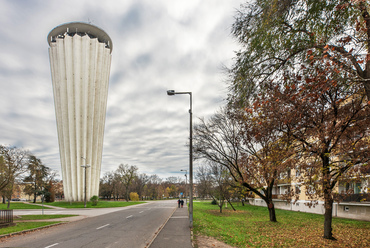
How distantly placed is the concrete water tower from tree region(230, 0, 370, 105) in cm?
5074

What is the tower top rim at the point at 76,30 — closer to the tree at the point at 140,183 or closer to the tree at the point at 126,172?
the tree at the point at 126,172

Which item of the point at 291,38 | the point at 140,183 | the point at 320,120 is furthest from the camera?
the point at 140,183

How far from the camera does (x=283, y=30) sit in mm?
6516

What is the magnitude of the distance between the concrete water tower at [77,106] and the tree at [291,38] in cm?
5074

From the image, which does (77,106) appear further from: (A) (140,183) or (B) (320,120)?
(A) (140,183)

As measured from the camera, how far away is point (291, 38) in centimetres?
649

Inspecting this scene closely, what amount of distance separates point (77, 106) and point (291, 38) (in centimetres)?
5216

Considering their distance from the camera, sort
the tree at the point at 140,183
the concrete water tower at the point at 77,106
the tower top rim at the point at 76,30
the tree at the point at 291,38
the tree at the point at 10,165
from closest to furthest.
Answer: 1. the tree at the point at 291,38
2. the tree at the point at 10,165
3. the concrete water tower at the point at 77,106
4. the tower top rim at the point at 76,30
5. the tree at the point at 140,183

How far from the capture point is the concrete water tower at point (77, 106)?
51.2 meters

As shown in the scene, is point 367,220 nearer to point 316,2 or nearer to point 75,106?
point 316,2

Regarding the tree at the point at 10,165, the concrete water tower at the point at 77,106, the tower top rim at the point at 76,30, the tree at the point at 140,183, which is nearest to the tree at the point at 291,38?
the tree at the point at 10,165

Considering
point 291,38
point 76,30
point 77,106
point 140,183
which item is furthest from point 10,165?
point 140,183

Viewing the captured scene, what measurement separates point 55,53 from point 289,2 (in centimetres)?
5779

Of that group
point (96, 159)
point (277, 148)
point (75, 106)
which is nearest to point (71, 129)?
point (75, 106)
